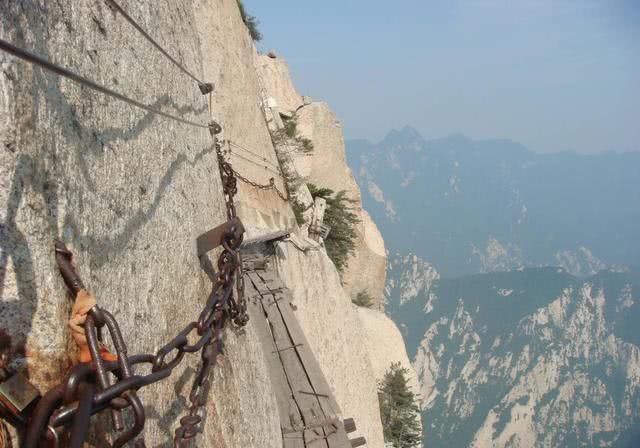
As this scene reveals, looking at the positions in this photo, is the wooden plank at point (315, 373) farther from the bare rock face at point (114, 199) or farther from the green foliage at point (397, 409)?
the green foliage at point (397, 409)

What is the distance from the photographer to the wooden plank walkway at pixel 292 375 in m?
9.09

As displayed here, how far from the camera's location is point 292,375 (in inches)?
392

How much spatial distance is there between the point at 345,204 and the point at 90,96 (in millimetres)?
28694

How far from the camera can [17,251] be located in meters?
2.27

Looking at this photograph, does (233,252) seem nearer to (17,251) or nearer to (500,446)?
(17,251)

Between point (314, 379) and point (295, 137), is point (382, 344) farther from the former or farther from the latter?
point (314, 379)

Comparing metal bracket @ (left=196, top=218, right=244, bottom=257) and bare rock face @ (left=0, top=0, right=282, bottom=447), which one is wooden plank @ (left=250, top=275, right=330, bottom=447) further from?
metal bracket @ (left=196, top=218, right=244, bottom=257)

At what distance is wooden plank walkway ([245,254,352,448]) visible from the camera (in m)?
9.09

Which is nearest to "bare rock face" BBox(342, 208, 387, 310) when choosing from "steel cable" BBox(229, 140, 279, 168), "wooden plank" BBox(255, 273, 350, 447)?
"steel cable" BBox(229, 140, 279, 168)

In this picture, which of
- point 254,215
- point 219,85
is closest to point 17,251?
point 254,215

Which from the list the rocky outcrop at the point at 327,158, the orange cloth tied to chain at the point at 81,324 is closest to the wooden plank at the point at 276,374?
the orange cloth tied to chain at the point at 81,324

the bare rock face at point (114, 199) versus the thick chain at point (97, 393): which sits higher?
the bare rock face at point (114, 199)

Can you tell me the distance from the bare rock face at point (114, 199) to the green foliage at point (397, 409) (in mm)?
26197

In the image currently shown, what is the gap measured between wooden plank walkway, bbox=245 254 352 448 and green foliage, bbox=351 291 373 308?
22501 millimetres
